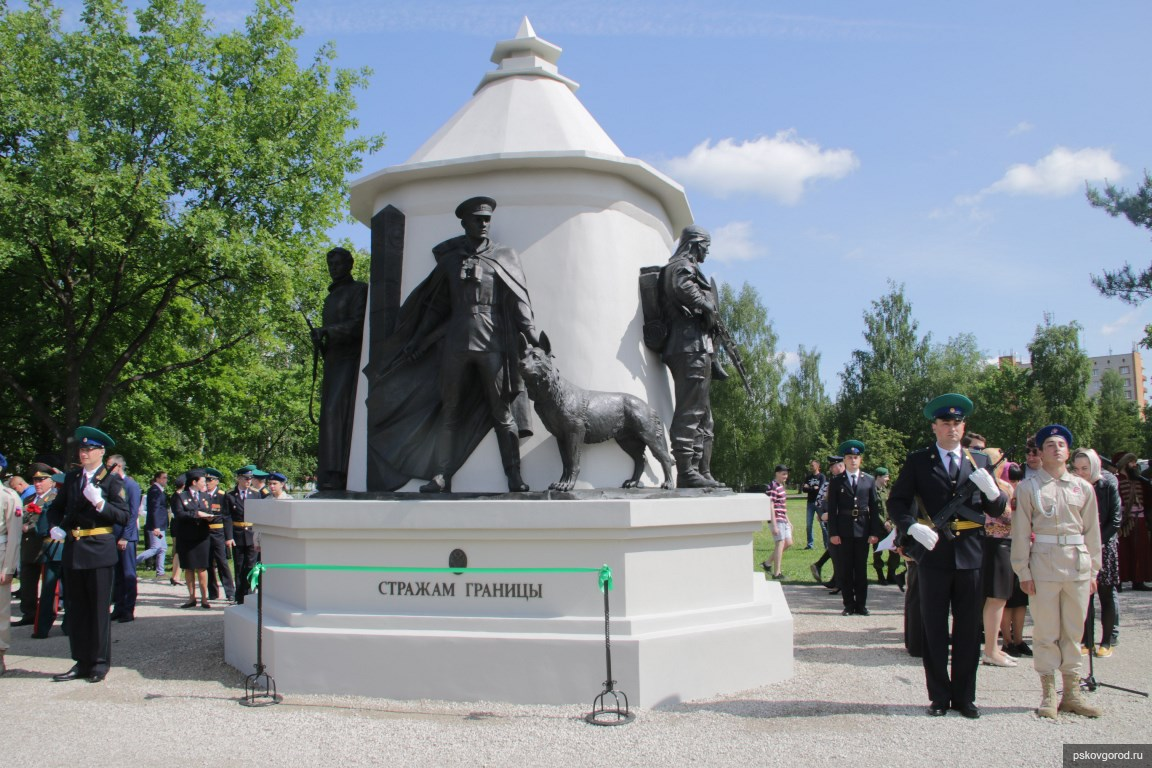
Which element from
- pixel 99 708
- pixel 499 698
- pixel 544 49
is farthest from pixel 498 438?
pixel 544 49

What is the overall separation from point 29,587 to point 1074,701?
1088 cm

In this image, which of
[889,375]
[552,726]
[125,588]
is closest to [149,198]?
[125,588]

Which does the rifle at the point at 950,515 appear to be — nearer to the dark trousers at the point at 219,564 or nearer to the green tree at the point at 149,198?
the dark trousers at the point at 219,564

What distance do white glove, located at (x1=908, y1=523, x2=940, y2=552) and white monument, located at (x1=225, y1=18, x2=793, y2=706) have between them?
1.49 meters

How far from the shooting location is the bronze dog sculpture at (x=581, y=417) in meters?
6.49

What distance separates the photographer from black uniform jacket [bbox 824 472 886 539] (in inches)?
421

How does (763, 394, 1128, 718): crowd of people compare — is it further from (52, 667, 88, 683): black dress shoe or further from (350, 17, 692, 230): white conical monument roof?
(52, 667, 88, 683): black dress shoe

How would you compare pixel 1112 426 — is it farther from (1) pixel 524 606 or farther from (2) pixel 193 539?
(1) pixel 524 606

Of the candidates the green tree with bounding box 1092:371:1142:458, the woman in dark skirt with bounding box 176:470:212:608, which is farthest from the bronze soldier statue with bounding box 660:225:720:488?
the green tree with bounding box 1092:371:1142:458

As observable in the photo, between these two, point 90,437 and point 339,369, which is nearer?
point 90,437

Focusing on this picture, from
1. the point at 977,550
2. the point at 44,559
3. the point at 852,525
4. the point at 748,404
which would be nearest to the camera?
the point at 977,550

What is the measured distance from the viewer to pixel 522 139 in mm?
7613

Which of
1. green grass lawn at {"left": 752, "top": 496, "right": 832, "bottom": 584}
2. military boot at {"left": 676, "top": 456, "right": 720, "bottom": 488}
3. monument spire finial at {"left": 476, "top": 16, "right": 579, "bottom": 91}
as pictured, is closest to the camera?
military boot at {"left": 676, "top": 456, "right": 720, "bottom": 488}

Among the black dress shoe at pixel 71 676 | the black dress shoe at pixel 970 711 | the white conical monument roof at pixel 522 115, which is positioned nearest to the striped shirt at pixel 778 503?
the white conical monument roof at pixel 522 115
